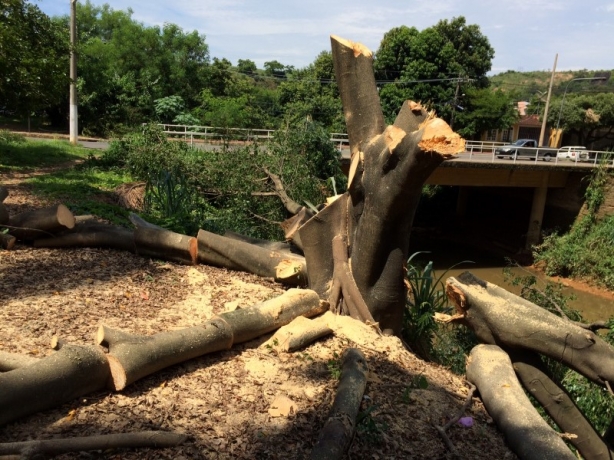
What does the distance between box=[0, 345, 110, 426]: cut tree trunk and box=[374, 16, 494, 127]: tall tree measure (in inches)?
1246

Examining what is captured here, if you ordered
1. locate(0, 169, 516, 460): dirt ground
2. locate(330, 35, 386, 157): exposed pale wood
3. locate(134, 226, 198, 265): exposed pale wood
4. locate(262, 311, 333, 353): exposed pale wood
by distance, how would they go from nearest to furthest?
1. locate(0, 169, 516, 460): dirt ground
2. locate(262, 311, 333, 353): exposed pale wood
3. locate(330, 35, 386, 157): exposed pale wood
4. locate(134, 226, 198, 265): exposed pale wood

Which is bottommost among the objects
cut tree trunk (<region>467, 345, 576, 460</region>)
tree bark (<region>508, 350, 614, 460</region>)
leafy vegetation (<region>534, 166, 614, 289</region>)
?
leafy vegetation (<region>534, 166, 614, 289</region>)

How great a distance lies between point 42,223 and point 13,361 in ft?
10.1

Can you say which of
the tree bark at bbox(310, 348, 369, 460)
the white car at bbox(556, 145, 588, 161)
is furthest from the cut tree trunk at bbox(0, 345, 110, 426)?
the white car at bbox(556, 145, 588, 161)

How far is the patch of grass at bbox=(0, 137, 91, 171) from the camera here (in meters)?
14.2

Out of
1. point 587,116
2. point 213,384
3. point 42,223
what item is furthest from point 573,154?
point 213,384

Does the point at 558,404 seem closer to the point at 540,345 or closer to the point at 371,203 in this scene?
the point at 540,345

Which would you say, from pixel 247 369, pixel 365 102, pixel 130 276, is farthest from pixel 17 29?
pixel 247 369

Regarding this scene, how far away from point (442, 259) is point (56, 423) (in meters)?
21.3

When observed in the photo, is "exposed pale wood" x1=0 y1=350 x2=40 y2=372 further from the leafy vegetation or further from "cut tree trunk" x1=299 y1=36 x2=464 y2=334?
the leafy vegetation

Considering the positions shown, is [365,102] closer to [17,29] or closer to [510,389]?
[510,389]

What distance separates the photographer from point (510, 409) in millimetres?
3879

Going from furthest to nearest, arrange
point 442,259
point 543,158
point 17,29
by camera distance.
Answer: point 543,158, point 442,259, point 17,29

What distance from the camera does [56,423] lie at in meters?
2.94
